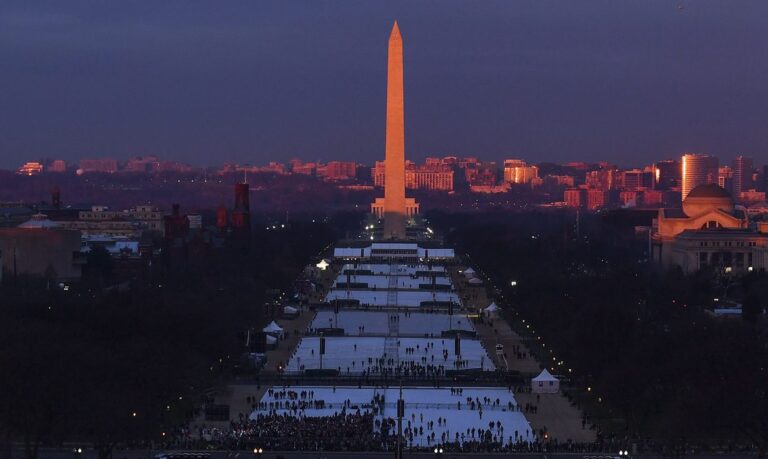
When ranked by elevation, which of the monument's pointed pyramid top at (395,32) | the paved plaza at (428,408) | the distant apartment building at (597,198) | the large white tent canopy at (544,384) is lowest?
the paved plaza at (428,408)

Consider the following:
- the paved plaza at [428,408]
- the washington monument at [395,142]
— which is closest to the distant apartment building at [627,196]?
the washington monument at [395,142]

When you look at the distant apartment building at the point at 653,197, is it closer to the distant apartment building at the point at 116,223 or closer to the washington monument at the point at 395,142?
the washington monument at the point at 395,142

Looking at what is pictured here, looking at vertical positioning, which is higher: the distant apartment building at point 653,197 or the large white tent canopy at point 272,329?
the distant apartment building at point 653,197

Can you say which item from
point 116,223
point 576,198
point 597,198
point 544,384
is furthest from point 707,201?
point 597,198

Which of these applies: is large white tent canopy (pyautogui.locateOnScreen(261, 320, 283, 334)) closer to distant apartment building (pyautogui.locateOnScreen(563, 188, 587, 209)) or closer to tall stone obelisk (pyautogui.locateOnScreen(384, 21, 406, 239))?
tall stone obelisk (pyautogui.locateOnScreen(384, 21, 406, 239))

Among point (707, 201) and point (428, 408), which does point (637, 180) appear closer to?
point (707, 201)

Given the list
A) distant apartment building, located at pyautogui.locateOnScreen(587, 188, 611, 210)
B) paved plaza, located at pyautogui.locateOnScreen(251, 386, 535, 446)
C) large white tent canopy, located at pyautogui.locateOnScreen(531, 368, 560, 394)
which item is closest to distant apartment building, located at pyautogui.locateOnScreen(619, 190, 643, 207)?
distant apartment building, located at pyautogui.locateOnScreen(587, 188, 611, 210)

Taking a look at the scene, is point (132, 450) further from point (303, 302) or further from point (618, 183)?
point (618, 183)
